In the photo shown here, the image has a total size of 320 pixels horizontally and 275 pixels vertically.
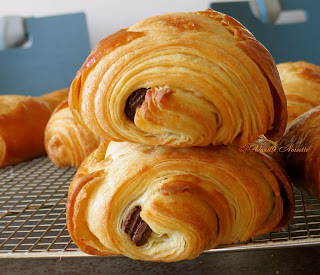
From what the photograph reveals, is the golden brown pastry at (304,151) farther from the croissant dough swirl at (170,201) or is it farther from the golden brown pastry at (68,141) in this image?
the golden brown pastry at (68,141)

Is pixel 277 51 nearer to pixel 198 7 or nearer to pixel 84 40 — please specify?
pixel 198 7

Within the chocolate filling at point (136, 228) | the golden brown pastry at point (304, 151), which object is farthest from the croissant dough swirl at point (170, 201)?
the golden brown pastry at point (304, 151)

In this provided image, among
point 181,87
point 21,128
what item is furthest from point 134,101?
point 21,128

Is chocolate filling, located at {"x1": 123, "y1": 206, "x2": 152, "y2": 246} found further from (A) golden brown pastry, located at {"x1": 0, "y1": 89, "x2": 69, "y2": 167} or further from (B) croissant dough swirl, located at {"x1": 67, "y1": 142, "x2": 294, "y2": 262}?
(A) golden brown pastry, located at {"x1": 0, "y1": 89, "x2": 69, "y2": 167}

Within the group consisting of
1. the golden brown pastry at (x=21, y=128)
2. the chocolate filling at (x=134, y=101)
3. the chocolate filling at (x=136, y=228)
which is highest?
the chocolate filling at (x=134, y=101)

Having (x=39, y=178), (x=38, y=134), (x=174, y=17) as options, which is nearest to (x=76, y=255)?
(x=174, y=17)

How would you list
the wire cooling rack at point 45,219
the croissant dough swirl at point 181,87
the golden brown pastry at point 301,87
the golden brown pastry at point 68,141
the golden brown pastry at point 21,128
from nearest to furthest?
the croissant dough swirl at point 181,87 → the wire cooling rack at point 45,219 → the golden brown pastry at point 301,87 → the golden brown pastry at point 68,141 → the golden brown pastry at point 21,128

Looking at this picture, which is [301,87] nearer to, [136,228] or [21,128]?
[136,228]
